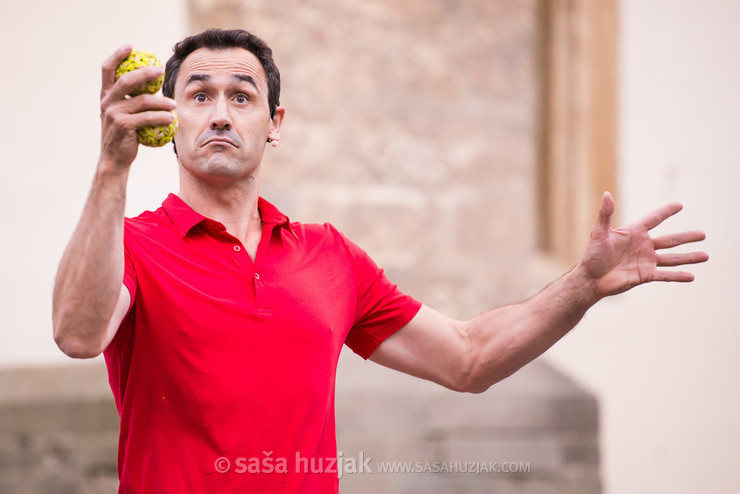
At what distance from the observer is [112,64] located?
184cm

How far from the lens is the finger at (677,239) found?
240cm

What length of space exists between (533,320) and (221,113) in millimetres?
908

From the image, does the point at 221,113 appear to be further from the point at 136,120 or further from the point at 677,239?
the point at 677,239

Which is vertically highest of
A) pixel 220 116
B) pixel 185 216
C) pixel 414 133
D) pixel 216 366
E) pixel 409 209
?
pixel 414 133

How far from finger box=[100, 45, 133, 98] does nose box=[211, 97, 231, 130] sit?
0.44m

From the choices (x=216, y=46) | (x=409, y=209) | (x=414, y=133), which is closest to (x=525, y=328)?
(x=216, y=46)

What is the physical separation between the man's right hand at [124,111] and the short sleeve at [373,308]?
0.77m

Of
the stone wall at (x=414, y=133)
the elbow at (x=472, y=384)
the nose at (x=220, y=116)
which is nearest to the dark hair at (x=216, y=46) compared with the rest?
the nose at (x=220, y=116)

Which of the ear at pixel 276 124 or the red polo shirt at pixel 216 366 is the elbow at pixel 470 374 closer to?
the red polo shirt at pixel 216 366

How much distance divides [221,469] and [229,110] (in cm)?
82

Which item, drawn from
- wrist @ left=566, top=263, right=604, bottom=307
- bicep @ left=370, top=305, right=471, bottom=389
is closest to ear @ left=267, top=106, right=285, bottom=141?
bicep @ left=370, top=305, right=471, bottom=389

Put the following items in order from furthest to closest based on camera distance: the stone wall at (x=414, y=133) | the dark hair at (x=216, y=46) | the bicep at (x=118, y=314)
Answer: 1. the stone wall at (x=414, y=133)
2. the dark hair at (x=216, y=46)
3. the bicep at (x=118, y=314)

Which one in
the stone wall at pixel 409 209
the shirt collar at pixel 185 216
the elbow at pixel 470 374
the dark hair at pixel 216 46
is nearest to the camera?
the shirt collar at pixel 185 216

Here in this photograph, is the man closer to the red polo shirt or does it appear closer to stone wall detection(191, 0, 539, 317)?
the red polo shirt
